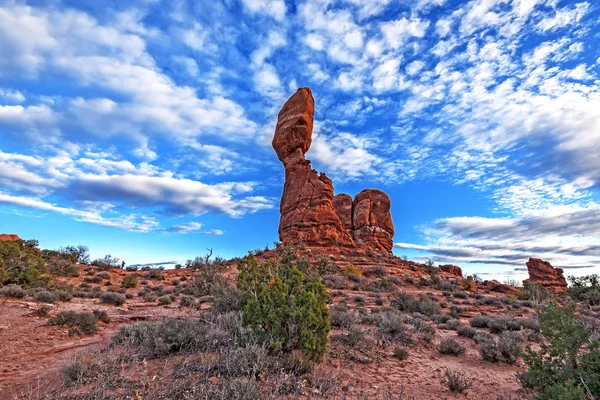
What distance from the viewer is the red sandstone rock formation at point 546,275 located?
4508cm

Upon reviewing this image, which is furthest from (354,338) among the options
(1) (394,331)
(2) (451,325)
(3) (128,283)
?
(3) (128,283)

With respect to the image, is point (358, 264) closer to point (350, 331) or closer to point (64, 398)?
point (350, 331)

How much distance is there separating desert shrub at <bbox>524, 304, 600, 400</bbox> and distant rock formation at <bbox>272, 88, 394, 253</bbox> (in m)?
32.1

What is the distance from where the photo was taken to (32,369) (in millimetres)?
5785

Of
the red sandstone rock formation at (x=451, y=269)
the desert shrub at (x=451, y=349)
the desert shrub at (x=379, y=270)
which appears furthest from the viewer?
the red sandstone rock formation at (x=451, y=269)

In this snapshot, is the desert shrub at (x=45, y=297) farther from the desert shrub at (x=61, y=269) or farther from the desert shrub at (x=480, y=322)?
the desert shrub at (x=480, y=322)

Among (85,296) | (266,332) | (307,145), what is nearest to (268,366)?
(266,332)

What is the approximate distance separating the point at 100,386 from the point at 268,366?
2.23 m

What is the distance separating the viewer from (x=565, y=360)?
431 cm

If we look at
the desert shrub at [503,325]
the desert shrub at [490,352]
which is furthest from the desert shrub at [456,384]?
the desert shrub at [503,325]

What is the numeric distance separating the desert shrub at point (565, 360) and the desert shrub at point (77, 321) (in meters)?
9.56

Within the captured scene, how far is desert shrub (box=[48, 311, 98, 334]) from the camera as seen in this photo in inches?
335

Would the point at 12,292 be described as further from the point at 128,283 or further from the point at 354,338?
the point at 354,338

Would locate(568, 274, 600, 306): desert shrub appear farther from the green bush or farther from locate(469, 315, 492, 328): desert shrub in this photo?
the green bush
